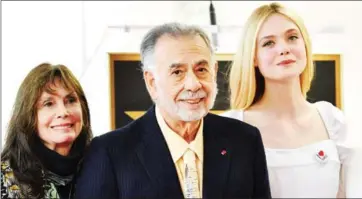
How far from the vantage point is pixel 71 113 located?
109cm

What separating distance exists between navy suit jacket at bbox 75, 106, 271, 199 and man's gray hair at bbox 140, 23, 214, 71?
13cm

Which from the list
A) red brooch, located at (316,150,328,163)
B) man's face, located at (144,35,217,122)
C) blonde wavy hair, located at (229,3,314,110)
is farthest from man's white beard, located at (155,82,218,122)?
red brooch, located at (316,150,328,163)

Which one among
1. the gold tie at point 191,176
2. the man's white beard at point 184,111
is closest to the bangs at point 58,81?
the man's white beard at point 184,111

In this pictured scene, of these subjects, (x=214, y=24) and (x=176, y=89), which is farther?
(x=214, y=24)

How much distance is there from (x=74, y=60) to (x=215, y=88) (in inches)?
15.8

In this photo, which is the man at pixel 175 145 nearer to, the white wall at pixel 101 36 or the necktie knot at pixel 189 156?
the necktie knot at pixel 189 156

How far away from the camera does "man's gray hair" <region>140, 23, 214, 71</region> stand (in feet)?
3.52

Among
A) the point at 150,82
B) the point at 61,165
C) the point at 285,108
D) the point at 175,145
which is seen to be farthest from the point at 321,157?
the point at 61,165

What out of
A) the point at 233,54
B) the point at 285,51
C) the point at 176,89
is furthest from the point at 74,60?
the point at 285,51

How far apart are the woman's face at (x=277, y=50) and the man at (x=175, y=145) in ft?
0.52

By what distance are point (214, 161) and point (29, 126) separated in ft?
1.54

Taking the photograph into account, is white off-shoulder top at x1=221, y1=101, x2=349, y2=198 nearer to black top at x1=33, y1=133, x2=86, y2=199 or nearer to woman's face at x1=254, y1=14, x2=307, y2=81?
woman's face at x1=254, y1=14, x2=307, y2=81

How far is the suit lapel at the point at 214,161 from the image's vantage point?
1.09 meters

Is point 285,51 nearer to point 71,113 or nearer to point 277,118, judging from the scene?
point 277,118
